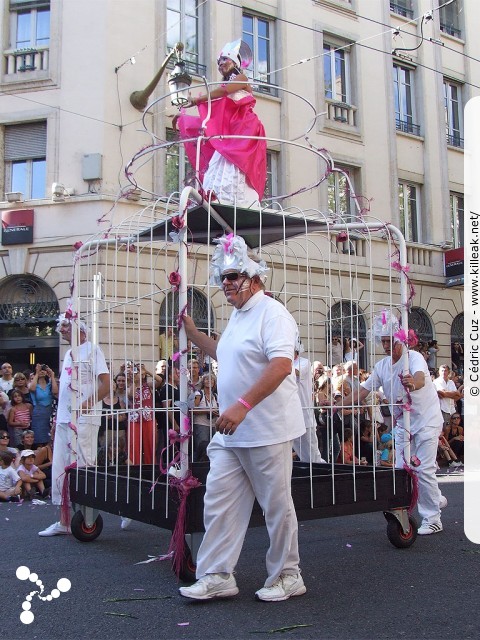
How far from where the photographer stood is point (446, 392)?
47.5ft

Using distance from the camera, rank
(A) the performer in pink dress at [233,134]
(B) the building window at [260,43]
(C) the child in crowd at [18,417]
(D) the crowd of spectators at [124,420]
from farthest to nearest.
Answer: (B) the building window at [260,43]
(C) the child in crowd at [18,417]
(D) the crowd of spectators at [124,420]
(A) the performer in pink dress at [233,134]

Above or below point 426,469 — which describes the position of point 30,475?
below

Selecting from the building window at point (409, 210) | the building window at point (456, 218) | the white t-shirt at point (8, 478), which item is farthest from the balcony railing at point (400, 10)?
the white t-shirt at point (8, 478)

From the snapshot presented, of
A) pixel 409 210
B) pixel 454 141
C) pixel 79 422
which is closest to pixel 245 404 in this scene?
pixel 79 422

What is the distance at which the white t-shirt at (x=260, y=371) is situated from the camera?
441 cm

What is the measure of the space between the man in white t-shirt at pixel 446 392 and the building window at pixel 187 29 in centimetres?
851

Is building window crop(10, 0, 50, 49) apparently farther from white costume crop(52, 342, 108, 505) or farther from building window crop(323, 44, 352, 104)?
white costume crop(52, 342, 108, 505)

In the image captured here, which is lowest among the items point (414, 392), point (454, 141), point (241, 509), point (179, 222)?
point (241, 509)

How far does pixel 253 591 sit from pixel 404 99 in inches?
773

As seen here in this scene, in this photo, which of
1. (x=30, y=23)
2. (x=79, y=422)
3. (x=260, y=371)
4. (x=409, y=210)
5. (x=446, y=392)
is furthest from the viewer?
(x=409, y=210)

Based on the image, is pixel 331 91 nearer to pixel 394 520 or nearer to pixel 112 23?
pixel 112 23

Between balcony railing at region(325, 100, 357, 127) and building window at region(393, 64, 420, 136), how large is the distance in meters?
1.76

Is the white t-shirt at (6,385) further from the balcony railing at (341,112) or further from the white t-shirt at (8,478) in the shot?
the balcony railing at (341,112)

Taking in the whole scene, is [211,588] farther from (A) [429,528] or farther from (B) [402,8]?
(B) [402,8]
